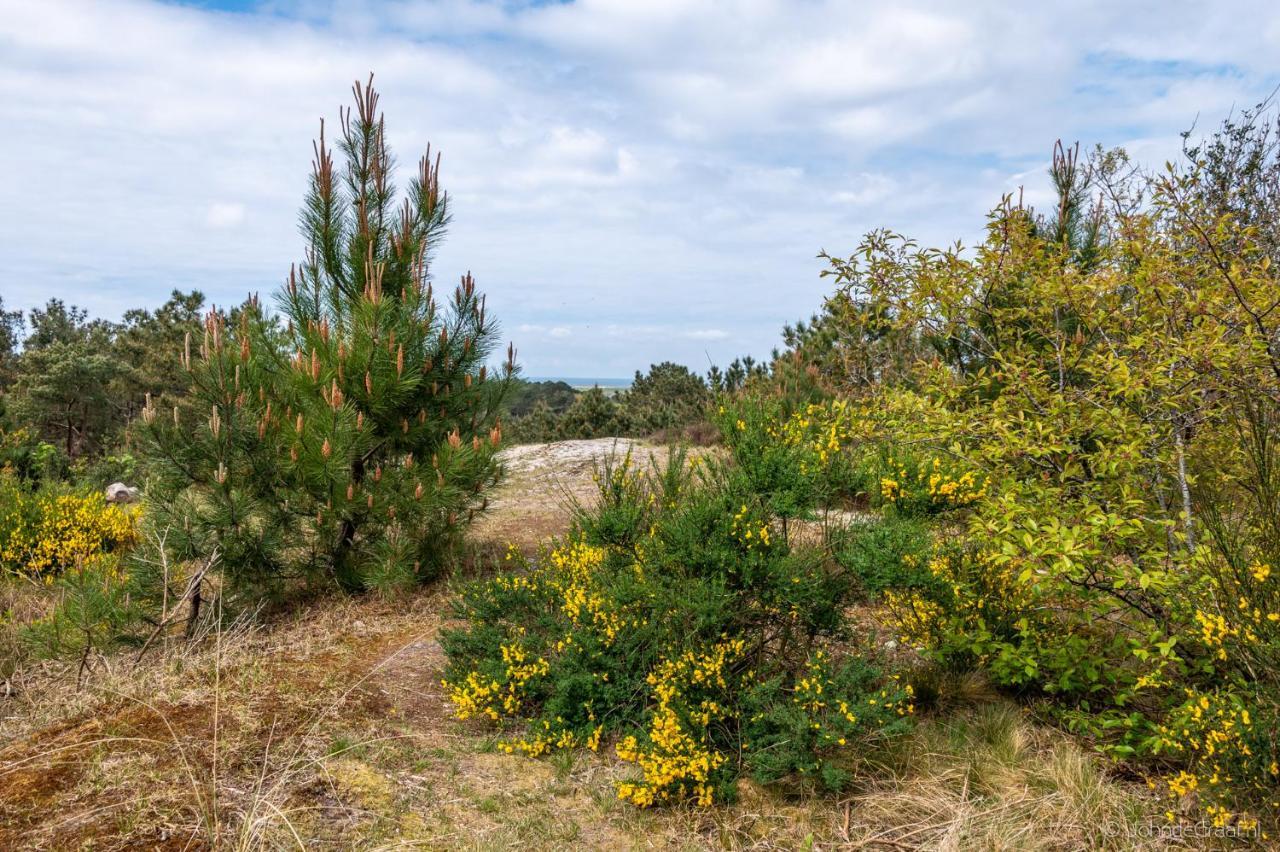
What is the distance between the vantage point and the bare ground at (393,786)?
2.61m

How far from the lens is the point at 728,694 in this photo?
3.26 meters

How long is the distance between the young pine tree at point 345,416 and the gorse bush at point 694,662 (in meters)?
1.61

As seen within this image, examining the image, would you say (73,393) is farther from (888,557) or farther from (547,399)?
(888,557)

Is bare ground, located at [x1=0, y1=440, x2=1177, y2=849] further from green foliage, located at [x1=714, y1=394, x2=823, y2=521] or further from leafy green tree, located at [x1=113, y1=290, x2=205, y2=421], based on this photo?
leafy green tree, located at [x1=113, y1=290, x2=205, y2=421]

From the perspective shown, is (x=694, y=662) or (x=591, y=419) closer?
(x=694, y=662)

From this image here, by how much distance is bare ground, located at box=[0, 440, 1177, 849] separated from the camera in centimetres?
261

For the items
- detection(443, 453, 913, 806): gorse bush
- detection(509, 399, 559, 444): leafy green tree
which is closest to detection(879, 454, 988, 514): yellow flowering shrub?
detection(443, 453, 913, 806): gorse bush

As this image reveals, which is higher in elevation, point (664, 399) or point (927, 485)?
point (664, 399)

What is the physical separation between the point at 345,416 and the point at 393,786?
259 centimetres

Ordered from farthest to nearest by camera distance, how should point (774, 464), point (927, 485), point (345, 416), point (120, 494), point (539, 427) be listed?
1. point (539, 427)
2. point (120, 494)
3. point (345, 416)
4. point (927, 485)
5. point (774, 464)

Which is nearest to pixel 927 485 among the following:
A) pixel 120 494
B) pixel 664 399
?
pixel 120 494

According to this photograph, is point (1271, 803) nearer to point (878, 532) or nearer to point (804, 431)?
point (878, 532)

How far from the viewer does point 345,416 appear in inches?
193

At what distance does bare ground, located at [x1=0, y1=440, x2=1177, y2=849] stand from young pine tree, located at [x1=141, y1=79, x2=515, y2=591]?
4.69 feet
